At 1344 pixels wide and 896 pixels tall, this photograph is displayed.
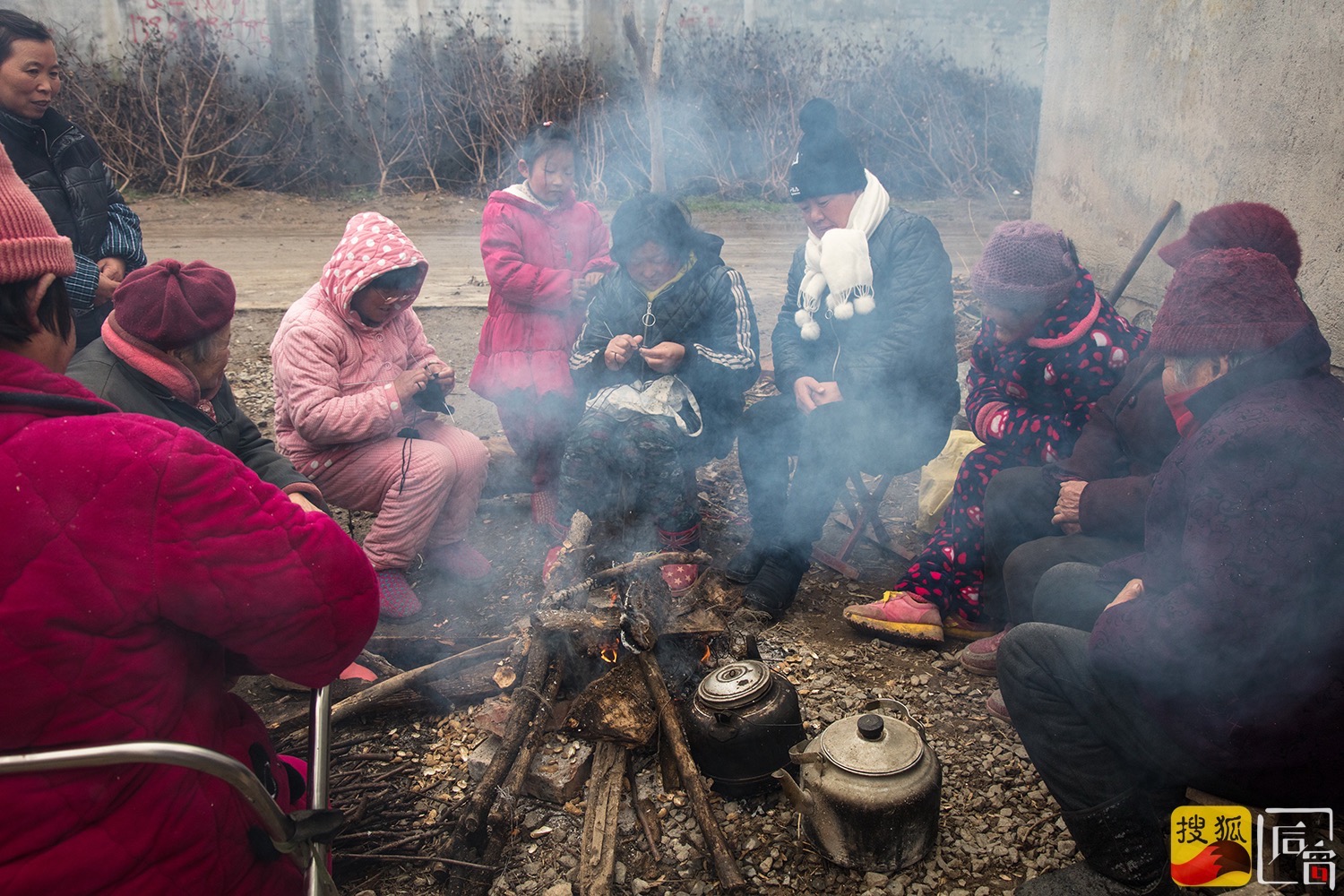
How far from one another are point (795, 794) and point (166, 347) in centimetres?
254

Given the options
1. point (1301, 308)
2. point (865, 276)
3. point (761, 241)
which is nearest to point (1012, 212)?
point (761, 241)

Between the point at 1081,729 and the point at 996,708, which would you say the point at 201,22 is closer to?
the point at 996,708

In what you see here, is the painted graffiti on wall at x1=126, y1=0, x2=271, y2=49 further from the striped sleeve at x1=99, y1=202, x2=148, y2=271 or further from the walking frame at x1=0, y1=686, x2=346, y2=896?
the walking frame at x1=0, y1=686, x2=346, y2=896

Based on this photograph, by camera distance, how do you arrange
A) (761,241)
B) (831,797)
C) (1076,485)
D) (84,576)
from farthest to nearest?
1. (761,241)
2. (1076,485)
3. (831,797)
4. (84,576)

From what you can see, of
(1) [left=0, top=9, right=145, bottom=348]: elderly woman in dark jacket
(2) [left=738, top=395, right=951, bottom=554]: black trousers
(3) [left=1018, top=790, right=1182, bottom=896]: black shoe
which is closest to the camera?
(3) [left=1018, top=790, right=1182, bottom=896]: black shoe

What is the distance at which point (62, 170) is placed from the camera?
13.4 ft

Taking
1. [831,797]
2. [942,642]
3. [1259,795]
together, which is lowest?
[942,642]

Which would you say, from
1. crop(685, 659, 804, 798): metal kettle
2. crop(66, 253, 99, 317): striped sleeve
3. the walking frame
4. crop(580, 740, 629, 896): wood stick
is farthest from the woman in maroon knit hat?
crop(66, 253, 99, 317): striped sleeve

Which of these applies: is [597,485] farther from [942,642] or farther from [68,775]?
[68,775]

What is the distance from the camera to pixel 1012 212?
13539 millimetres

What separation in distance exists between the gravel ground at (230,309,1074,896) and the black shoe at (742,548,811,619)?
9 centimetres

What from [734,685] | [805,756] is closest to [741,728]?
[734,685]

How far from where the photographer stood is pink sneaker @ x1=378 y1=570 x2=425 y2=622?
4062mm

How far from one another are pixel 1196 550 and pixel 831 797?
1.21 meters
